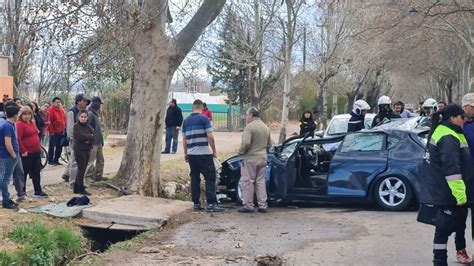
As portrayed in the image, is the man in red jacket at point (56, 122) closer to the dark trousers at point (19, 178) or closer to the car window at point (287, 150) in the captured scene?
the dark trousers at point (19, 178)

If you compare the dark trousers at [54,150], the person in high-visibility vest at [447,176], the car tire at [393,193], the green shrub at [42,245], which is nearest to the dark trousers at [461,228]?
the person in high-visibility vest at [447,176]

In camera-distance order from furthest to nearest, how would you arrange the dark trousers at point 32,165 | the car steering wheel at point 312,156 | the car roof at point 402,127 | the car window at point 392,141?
the car steering wheel at point 312,156 → the car roof at point 402,127 → the car window at point 392,141 → the dark trousers at point 32,165

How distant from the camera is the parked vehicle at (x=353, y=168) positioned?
11508 millimetres

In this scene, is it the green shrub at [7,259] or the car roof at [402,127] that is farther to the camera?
the car roof at [402,127]

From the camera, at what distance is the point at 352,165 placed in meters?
11.9

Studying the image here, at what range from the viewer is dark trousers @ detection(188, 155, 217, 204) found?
11414 millimetres

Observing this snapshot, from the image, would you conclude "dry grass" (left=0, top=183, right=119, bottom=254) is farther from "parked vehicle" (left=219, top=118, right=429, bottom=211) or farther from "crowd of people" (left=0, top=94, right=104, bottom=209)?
"parked vehicle" (left=219, top=118, right=429, bottom=211)

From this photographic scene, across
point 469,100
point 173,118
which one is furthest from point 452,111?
point 173,118

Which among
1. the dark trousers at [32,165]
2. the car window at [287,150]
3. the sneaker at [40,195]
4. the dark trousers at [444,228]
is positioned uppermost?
the car window at [287,150]

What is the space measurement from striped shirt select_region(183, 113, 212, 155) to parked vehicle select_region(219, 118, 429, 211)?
167cm

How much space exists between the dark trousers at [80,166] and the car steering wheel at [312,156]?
4208 millimetres

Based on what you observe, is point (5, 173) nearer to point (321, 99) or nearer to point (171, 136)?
point (171, 136)

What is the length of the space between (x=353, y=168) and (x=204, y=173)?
2.78 meters

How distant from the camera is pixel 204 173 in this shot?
1147cm
